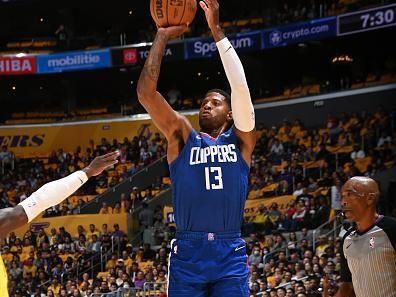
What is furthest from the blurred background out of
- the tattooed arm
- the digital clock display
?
the tattooed arm

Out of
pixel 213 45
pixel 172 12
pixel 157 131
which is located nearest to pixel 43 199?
pixel 172 12

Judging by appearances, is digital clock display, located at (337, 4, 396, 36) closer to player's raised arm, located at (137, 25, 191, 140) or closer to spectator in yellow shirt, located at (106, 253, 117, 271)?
spectator in yellow shirt, located at (106, 253, 117, 271)

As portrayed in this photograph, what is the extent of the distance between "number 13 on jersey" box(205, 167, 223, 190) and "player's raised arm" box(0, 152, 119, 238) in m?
0.62

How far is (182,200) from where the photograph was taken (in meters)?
4.46

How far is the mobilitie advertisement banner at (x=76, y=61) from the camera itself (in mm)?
26375

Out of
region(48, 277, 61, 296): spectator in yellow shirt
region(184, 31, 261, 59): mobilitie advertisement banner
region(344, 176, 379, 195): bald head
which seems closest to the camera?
region(344, 176, 379, 195): bald head

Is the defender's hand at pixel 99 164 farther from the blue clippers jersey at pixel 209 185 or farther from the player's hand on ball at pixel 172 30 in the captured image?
the player's hand on ball at pixel 172 30

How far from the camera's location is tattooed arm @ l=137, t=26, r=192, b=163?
4.51m

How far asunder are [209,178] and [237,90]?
1.82ft

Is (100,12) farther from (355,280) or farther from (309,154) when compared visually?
(355,280)

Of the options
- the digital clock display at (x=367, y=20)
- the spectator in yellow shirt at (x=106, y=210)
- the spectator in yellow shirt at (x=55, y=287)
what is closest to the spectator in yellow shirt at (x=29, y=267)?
the spectator in yellow shirt at (x=55, y=287)

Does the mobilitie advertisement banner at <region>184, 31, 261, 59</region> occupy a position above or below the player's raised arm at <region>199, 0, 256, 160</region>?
above

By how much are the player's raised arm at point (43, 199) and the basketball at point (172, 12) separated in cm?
89

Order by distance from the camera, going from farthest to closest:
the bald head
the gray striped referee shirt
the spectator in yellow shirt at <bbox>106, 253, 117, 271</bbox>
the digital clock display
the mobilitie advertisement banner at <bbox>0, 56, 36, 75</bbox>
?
the mobilitie advertisement banner at <bbox>0, 56, 36, 75</bbox>, the digital clock display, the spectator in yellow shirt at <bbox>106, 253, 117, 271</bbox>, the bald head, the gray striped referee shirt
